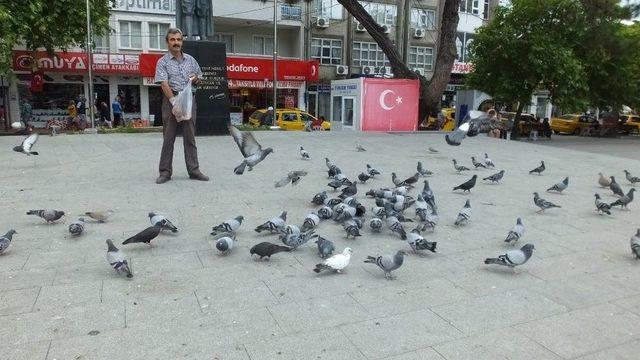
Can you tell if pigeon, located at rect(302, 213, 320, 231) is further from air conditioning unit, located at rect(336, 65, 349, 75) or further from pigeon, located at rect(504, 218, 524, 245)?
air conditioning unit, located at rect(336, 65, 349, 75)

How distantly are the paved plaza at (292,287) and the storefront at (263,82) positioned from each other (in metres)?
→ 23.1

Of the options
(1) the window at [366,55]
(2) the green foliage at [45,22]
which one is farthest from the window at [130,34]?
(1) the window at [366,55]

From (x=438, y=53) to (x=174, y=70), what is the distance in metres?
15.4

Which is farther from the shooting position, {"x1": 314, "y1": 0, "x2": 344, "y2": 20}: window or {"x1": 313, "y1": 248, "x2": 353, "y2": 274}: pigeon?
{"x1": 314, "y1": 0, "x2": 344, "y2": 20}: window

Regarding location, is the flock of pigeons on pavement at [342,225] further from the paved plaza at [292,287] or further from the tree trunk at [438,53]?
the tree trunk at [438,53]

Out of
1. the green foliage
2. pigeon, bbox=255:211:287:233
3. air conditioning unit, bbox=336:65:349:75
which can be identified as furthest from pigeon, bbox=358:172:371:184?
air conditioning unit, bbox=336:65:349:75

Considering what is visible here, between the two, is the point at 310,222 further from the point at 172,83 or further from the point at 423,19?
the point at 423,19

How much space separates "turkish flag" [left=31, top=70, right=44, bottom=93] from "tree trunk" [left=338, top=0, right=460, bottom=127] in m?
15.7

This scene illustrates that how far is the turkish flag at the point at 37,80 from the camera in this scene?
25.0 metres

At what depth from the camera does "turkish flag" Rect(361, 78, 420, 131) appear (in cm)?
1934

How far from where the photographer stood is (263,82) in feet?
98.5

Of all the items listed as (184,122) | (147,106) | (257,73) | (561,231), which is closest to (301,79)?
(257,73)

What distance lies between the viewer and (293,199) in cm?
657

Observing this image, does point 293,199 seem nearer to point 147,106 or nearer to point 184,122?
point 184,122
